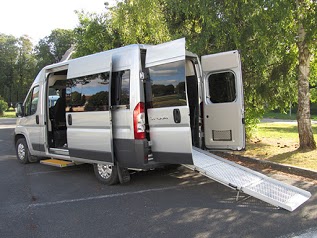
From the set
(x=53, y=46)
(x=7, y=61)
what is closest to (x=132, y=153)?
(x=53, y=46)

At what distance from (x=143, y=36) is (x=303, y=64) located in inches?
249

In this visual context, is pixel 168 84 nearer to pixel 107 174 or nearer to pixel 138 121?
pixel 138 121

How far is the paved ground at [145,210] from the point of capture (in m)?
4.42

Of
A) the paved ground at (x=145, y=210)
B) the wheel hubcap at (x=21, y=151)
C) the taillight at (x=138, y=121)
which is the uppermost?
the taillight at (x=138, y=121)

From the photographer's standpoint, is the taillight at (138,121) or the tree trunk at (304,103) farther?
the tree trunk at (304,103)

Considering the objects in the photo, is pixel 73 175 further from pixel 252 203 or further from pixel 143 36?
pixel 143 36

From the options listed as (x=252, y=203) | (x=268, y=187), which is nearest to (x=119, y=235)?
(x=252, y=203)

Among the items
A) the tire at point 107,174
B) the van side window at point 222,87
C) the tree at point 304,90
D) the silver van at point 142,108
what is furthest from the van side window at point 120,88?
the tree at point 304,90

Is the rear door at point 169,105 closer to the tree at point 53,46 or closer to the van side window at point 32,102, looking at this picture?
the van side window at point 32,102

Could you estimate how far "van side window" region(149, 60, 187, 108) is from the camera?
18.4ft

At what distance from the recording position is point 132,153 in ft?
19.4

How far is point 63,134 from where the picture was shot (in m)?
8.86

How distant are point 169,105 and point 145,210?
178 centimetres

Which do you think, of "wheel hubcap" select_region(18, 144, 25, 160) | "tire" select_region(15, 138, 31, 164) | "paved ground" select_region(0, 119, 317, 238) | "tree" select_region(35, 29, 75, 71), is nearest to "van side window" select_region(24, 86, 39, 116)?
"tire" select_region(15, 138, 31, 164)
